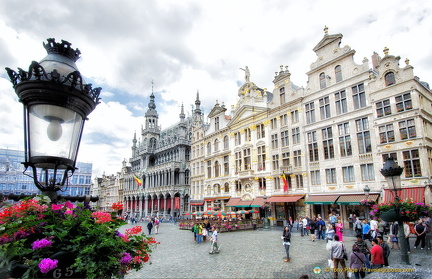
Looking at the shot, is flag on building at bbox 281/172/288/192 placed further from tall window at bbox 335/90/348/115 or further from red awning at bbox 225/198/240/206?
tall window at bbox 335/90/348/115

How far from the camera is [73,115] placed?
128 inches

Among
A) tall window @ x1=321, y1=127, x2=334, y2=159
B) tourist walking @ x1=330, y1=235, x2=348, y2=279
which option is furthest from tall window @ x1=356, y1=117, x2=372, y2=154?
tourist walking @ x1=330, y1=235, x2=348, y2=279

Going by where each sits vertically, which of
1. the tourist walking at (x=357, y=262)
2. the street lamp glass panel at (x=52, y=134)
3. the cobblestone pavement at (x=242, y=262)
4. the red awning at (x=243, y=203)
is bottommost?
the cobblestone pavement at (x=242, y=262)

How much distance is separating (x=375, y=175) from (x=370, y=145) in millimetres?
2923

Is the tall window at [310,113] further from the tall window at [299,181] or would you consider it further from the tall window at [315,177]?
the tall window at [299,181]

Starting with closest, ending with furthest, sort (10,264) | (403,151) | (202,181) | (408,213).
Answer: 1. (10,264)
2. (408,213)
3. (403,151)
4. (202,181)

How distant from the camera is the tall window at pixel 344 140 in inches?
1064

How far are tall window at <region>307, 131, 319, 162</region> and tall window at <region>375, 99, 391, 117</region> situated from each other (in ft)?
23.4

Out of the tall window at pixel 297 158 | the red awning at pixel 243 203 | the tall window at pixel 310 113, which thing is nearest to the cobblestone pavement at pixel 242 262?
the tall window at pixel 297 158

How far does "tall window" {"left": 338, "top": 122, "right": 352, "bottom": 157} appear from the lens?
88.6ft

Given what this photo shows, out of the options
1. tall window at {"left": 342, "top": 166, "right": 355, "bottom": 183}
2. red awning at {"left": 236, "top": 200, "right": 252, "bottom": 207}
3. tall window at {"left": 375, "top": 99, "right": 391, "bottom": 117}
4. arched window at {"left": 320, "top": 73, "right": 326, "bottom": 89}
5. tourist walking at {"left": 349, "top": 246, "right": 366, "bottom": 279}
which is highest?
arched window at {"left": 320, "top": 73, "right": 326, "bottom": 89}

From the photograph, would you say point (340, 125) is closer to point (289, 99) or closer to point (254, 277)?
point (289, 99)

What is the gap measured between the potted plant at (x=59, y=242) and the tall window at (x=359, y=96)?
28557 mm

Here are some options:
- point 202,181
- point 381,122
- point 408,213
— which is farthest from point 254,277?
point 202,181
